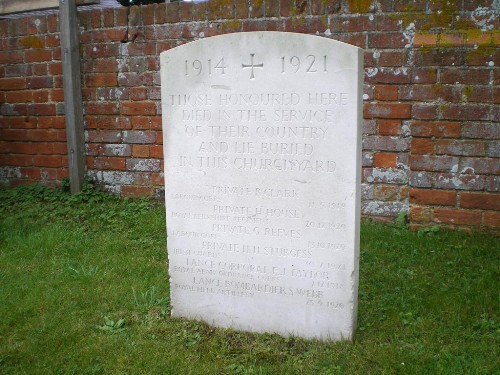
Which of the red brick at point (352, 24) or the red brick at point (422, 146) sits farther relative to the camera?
the red brick at point (352, 24)

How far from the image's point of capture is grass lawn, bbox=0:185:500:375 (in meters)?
2.74

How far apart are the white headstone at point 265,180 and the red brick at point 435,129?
1.64 meters

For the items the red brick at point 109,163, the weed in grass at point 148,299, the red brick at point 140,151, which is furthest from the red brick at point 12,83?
the weed in grass at point 148,299

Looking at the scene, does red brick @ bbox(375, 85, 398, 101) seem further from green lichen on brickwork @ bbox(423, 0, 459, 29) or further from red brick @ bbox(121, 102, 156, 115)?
red brick @ bbox(121, 102, 156, 115)

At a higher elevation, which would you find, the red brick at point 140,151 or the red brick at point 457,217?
the red brick at point 140,151

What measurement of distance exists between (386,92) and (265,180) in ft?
6.01

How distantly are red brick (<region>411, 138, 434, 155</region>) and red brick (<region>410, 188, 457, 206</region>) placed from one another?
0.29 metres

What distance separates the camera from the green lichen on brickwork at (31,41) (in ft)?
18.0

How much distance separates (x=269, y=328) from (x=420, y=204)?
72.1 inches

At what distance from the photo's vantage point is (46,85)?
18.1ft

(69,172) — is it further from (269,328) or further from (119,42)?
(269,328)

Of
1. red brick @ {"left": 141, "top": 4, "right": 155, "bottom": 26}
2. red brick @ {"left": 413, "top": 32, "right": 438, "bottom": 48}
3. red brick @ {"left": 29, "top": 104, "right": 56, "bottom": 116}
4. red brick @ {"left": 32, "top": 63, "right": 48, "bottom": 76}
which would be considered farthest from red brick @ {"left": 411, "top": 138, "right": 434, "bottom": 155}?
red brick @ {"left": 32, "top": 63, "right": 48, "bottom": 76}

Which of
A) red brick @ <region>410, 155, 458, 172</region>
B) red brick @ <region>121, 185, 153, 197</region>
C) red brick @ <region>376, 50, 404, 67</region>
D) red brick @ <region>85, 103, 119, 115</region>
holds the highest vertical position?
red brick @ <region>376, 50, 404, 67</region>

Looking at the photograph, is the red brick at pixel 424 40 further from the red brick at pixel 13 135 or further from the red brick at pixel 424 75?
the red brick at pixel 13 135
